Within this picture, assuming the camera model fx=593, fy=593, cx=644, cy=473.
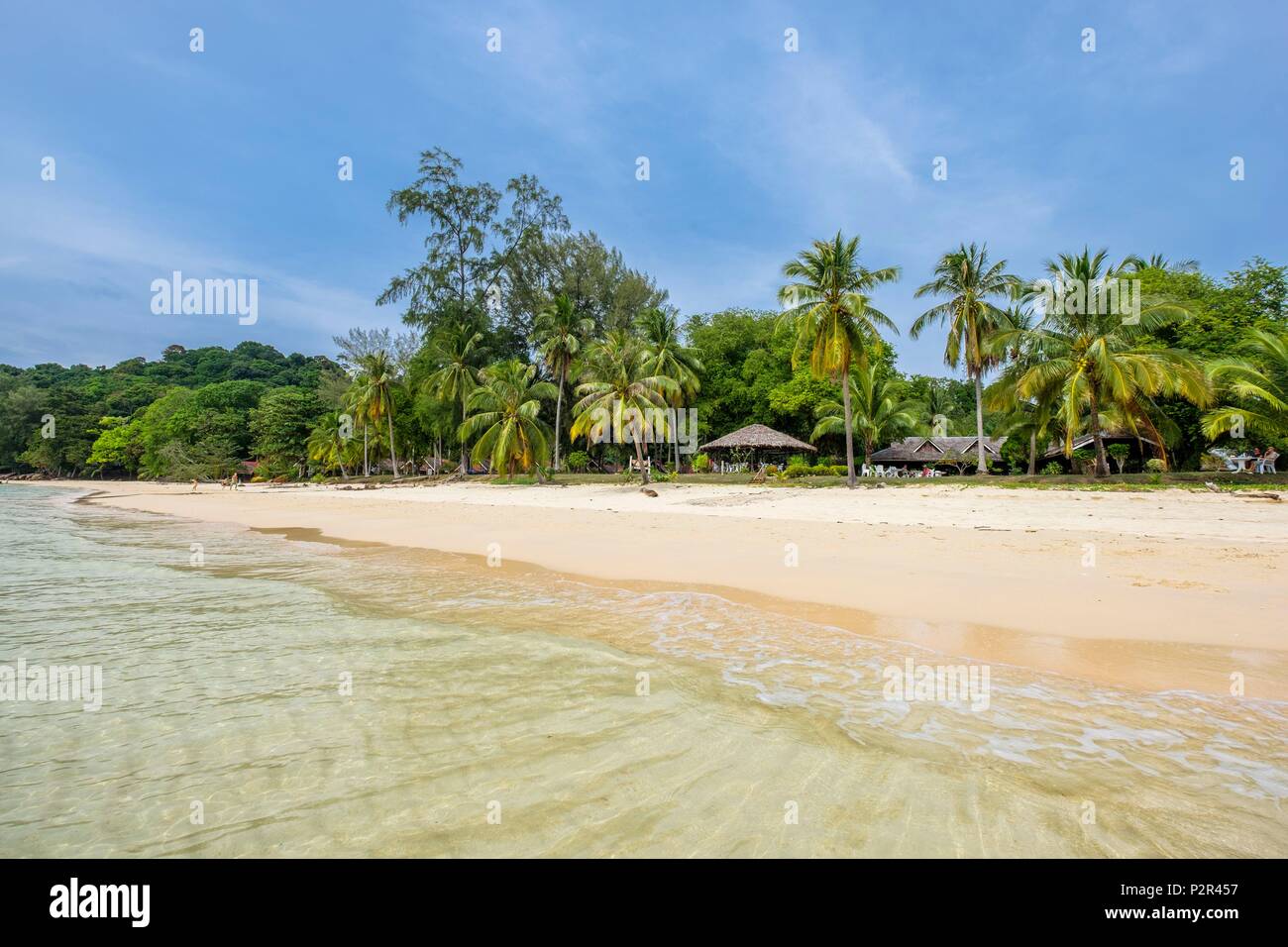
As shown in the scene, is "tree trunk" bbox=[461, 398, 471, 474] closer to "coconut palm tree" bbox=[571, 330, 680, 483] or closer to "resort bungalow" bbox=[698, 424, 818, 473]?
"coconut palm tree" bbox=[571, 330, 680, 483]

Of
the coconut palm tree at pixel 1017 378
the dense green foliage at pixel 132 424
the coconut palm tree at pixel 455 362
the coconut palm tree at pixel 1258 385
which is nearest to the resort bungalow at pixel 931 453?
the coconut palm tree at pixel 1017 378

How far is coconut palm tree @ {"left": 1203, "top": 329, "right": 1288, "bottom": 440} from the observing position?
60.3 feet

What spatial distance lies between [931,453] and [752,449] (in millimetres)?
13347

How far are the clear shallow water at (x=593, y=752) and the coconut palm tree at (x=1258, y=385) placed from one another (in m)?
20.9

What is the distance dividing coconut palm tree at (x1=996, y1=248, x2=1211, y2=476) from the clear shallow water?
2282cm

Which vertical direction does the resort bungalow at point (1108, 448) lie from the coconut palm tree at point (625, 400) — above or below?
below

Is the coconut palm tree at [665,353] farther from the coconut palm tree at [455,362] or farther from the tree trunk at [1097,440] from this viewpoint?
the tree trunk at [1097,440]

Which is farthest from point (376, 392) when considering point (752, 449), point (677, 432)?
point (752, 449)

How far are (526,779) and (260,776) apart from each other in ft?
4.59

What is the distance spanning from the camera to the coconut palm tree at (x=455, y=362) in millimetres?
40938

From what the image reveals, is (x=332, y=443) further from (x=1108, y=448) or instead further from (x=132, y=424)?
(x=1108, y=448)

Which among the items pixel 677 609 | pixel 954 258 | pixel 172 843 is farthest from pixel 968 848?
pixel 954 258

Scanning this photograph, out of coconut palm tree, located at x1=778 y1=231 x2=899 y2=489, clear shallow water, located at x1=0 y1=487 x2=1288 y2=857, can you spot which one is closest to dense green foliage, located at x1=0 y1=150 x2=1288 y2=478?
coconut palm tree, located at x1=778 y1=231 x2=899 y2=489
